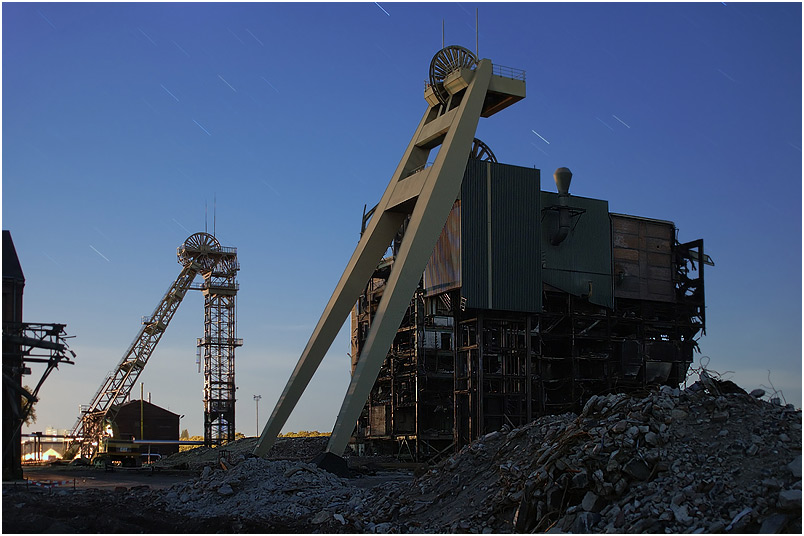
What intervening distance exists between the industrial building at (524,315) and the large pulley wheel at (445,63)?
4318 millimetres

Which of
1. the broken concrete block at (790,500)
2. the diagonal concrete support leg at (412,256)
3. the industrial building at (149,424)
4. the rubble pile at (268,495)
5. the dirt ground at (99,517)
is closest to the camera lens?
the broken concrete block at (790,500)

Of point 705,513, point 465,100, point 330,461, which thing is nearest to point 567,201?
point 465,100

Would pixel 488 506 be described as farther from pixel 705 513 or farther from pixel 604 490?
pixel 705 513

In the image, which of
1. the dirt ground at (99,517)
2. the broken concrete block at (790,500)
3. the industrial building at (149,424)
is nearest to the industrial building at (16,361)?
the dirt ground at (99,517)

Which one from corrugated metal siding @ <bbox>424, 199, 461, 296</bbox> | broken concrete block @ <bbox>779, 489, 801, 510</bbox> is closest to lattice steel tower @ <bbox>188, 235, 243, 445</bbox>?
corrugated metal siding @ <bbox>424, 199, 461, 296</bbox>

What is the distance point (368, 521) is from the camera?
62.7ft

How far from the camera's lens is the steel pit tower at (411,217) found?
30.9 meters

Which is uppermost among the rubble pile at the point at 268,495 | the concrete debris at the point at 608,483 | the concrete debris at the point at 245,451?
the concrete debris at the point at 608,483

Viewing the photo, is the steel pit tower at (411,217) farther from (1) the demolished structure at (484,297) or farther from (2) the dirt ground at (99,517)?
(2) the dirt ground at (99,517)

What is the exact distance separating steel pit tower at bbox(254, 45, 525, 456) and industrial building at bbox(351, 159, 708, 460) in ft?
14.4

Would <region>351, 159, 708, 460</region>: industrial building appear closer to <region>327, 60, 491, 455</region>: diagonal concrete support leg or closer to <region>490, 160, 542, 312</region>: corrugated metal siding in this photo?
<region>490, 160, 542, 312</region>: corrugated metal siding

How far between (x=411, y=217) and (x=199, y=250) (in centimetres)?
3839

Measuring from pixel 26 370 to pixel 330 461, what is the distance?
397 inches

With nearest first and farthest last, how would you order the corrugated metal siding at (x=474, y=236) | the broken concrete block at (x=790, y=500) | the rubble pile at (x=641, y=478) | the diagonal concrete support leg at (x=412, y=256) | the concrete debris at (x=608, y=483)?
the broken concrete block at (x=790, y=500) → the rubble pile at (x=641, y=478) → the concrete debris at (x=608, y=483) → the diagonal concrete support leg at (x=412, y=256) → the corrugated metal siding at (x=474, y=236)
